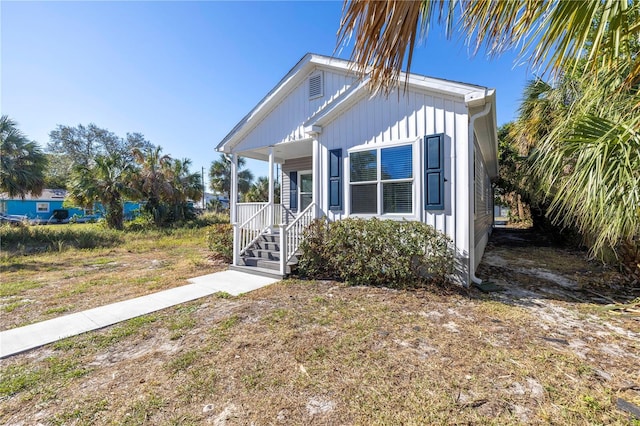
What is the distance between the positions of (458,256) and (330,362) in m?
3.69

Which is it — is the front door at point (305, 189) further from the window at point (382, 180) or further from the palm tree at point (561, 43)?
the palm tree at point (561, 43)

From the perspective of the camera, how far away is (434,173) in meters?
5.43

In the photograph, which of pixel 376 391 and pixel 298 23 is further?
pixel 298 23

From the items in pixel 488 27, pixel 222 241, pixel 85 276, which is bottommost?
pixel 85 276

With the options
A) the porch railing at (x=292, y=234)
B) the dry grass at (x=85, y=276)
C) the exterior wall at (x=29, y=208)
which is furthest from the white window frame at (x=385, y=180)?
the exterior wall at (x=29, y=208)

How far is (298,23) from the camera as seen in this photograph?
8.23 meters

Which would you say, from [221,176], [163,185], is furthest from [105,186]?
[221,176]

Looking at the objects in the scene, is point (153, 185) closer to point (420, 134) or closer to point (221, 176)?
point (221, 176)

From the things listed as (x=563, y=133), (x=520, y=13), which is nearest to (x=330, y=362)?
(x=520, y=13)

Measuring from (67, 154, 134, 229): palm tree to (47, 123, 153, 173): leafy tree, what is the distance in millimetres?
28245

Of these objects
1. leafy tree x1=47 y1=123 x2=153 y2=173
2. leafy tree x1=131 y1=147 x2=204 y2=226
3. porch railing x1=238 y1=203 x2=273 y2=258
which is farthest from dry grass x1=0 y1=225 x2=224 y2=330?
leafy tree x1=47 y1=123 x2=153 y2=173

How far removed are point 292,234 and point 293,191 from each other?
12.9ft

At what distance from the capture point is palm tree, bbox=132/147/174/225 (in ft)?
57.2

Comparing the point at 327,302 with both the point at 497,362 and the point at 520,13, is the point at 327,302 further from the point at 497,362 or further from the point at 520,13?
the point at 520,13
